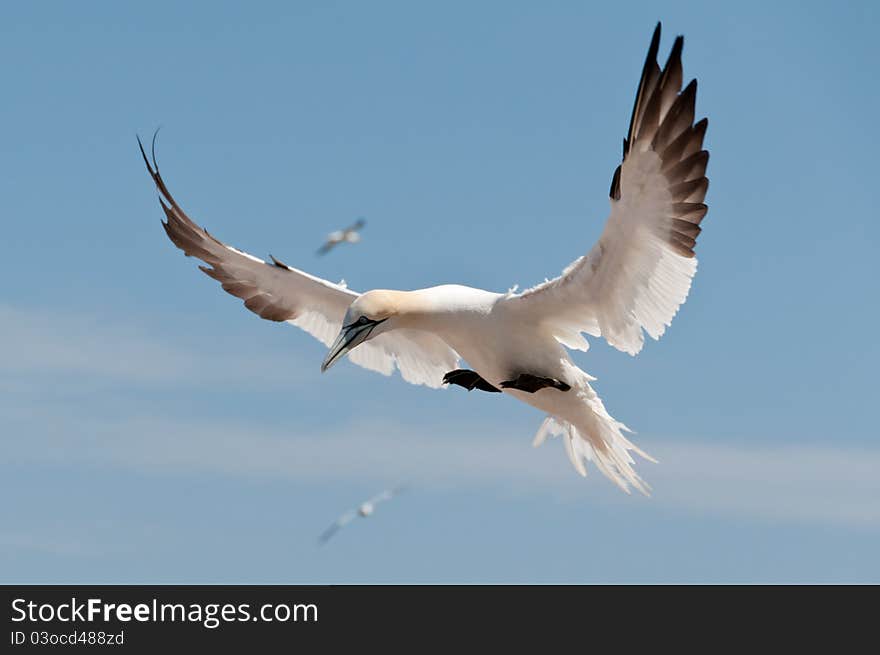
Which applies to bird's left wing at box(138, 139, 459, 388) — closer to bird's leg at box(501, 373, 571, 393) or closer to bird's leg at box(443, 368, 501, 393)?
bird's leg at box(443, 368, 501, 393)

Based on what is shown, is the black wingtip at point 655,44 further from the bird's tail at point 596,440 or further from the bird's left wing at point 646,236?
the bird's tail at point 596,440

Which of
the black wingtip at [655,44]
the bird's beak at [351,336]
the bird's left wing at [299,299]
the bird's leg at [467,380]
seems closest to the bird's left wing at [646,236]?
the black wingtip at [655,44]

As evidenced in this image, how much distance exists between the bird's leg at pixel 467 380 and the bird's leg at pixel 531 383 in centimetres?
56

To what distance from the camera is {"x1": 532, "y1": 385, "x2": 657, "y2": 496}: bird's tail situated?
1270 centimetres

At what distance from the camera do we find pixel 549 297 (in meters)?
11.8

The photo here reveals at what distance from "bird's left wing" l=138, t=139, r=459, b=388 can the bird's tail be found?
1.31m

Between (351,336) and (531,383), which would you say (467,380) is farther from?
(351,336)

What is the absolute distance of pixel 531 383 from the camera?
12.2 metres

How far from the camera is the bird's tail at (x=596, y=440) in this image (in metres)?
12.7

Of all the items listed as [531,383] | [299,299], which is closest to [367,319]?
[531,383]

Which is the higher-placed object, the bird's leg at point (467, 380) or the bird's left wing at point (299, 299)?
the bird's left wing at point (299, 299)

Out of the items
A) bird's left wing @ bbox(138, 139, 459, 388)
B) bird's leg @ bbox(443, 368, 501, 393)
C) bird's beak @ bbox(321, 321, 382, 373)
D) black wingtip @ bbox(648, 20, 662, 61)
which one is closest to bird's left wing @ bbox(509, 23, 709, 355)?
black wingtip @ bbox(648, 20, 662, 61)

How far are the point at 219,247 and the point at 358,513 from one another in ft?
62.5

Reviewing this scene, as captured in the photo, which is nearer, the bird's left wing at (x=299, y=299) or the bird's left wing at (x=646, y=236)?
the bird's left wing at (x=646, y=236)
